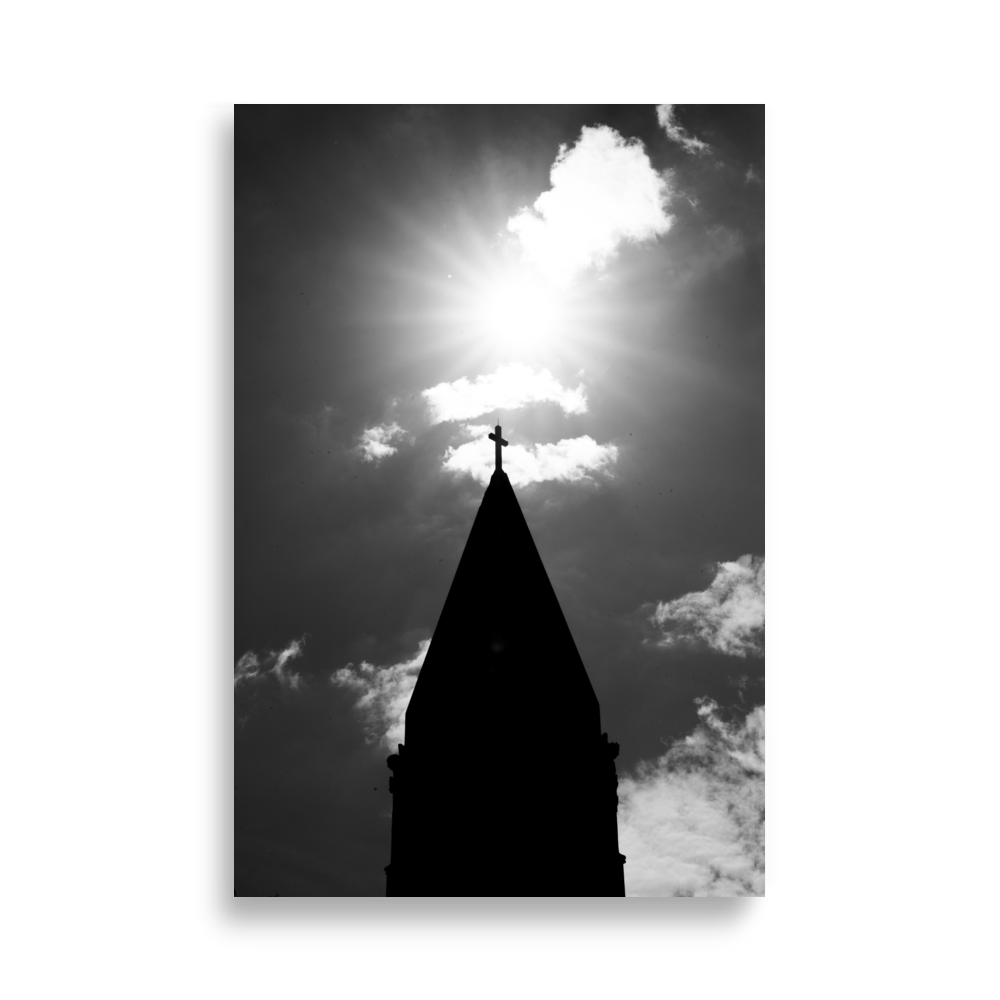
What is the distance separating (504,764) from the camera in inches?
518

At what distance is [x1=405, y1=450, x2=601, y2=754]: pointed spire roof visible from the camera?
1363 cm

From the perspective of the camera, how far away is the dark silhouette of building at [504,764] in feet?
41.2

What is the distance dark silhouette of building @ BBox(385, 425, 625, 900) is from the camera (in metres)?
12.5

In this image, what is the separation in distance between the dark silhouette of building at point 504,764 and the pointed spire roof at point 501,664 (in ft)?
0.08

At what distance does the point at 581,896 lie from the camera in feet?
40.8

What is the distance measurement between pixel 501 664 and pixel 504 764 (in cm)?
183

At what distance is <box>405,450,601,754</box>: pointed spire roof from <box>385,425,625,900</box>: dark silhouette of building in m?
0.02

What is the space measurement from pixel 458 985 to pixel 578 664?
246 inches

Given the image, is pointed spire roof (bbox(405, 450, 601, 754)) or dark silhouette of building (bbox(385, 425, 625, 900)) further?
pointed spire roof (bbox(405, 450, 601, 754))
